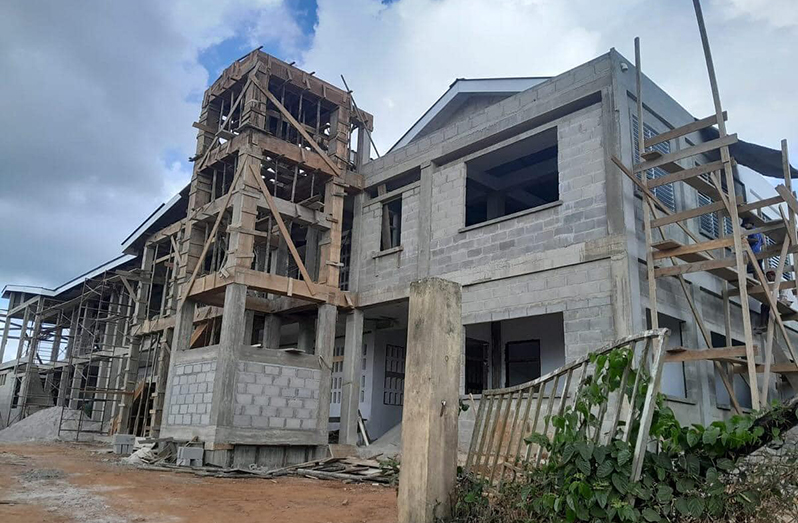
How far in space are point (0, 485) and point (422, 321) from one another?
7.07 metres

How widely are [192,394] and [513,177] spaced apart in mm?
8461

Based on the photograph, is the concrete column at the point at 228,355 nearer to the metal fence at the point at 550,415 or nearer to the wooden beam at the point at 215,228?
the wooden beam at the point at 215,228

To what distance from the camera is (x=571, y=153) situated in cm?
1079

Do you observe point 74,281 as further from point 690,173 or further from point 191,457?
point 690,173

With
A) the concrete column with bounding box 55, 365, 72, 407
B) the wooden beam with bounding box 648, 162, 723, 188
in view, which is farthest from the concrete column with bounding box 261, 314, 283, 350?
the concrete column with bounding box 55, 365, 72, 407

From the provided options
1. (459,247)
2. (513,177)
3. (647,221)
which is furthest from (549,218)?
(513,177)

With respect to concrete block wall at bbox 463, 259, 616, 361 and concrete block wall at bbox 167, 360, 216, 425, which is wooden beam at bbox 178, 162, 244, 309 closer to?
concrete block wall at bbox 167, 360, 216, 425

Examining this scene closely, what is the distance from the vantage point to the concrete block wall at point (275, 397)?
1195 cm

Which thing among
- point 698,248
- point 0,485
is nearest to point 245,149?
point 0,485

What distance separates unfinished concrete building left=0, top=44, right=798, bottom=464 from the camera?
392 inches

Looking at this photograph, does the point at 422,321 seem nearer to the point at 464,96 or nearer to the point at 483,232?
the point at 483,232

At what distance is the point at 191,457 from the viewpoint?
11.4 meters

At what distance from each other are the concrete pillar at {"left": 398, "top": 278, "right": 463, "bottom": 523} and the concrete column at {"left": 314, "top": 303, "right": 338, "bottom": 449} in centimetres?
840

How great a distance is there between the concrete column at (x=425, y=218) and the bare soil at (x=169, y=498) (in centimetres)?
468
